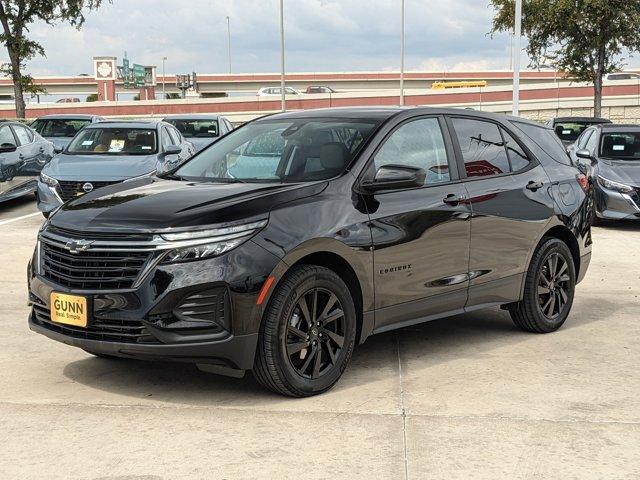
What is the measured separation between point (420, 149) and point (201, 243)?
1.91 m

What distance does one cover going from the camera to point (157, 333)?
4.97 m

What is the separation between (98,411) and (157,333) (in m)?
0.57

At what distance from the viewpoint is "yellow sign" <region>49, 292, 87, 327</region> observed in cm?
512

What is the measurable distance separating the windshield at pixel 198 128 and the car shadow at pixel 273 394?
1593 centimetres

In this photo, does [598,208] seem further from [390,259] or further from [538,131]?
[390,259]

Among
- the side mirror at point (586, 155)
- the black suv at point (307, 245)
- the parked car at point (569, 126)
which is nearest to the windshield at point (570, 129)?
the parked car at point (569, 126)

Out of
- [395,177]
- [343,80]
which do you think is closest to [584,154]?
[395,177]

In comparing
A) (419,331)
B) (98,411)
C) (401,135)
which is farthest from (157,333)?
(419,331)

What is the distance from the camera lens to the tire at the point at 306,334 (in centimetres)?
513

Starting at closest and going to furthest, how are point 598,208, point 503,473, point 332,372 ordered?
point 503,473, point 332,372, point 598,208

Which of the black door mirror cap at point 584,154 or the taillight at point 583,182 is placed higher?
the taillight at point 583,182

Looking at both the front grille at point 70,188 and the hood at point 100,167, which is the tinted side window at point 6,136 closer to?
the hood at point 100,167

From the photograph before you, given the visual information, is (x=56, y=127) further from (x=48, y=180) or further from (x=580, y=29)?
(x=580, y=29)

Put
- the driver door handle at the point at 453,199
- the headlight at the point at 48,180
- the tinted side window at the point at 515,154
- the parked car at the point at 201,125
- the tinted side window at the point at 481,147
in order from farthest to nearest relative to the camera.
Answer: the parked car at the point at 201,125, the headlight at the point at 48,180, the tinted side window at the point at 515,154, the tinted side window at the point at 481,147, the driver door handle at the point at 453,199
